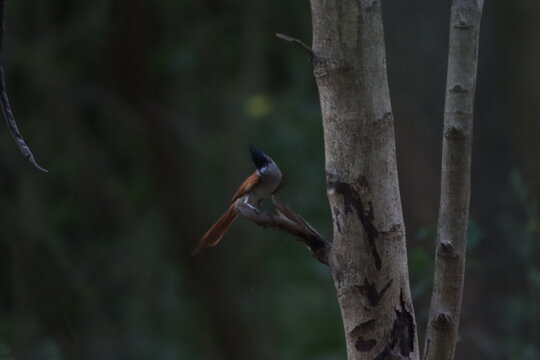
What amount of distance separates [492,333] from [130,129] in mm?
3225

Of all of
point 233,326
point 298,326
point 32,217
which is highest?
point 32,217

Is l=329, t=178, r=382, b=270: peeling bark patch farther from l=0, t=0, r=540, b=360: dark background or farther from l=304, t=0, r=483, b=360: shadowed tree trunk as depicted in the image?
l=0, t=0, r=540, b=360: dark background

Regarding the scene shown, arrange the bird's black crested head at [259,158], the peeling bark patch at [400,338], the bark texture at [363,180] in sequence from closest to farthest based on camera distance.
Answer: the bark texture at [363,180], the peeling bark patch at [400,338], the bird's black crested head at [259,158]

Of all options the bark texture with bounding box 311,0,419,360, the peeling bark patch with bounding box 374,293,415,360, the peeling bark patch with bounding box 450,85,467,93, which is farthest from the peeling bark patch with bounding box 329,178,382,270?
the peeling bark patch with bounding box 450,85,467,93

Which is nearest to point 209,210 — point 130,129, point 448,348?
point 130,129

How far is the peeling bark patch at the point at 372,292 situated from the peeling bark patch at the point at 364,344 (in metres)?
0.08

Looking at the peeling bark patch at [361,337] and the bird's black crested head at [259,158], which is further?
the bird's black crested head at [259,158]

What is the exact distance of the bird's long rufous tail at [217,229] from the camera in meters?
2.68

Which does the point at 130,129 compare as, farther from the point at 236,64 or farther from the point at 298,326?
the point at 298,326

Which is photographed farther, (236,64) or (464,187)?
(236,64)

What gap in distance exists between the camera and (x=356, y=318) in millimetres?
1791

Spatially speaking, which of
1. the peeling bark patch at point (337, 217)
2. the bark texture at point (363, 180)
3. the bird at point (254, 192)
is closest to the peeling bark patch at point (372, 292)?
the bark texture at point (363, 180)

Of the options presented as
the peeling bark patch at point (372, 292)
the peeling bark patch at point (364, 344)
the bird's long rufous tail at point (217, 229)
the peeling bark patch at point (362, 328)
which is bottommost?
the bird's long rufous tail at point (217, 229)

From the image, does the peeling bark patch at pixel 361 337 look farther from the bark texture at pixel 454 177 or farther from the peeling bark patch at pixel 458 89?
the peeling bark patch at pixel 458 89
